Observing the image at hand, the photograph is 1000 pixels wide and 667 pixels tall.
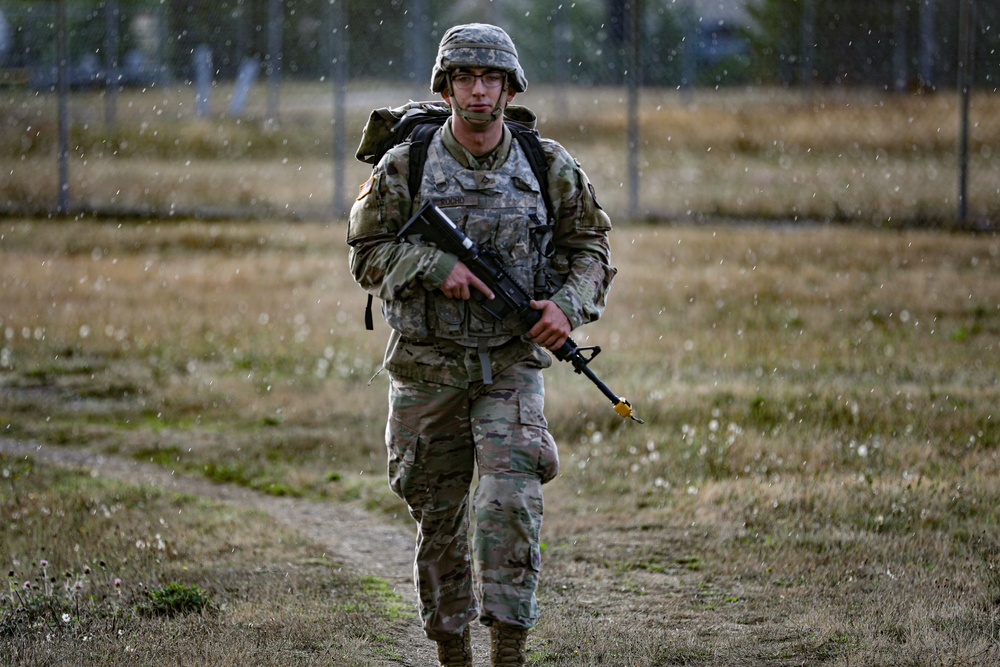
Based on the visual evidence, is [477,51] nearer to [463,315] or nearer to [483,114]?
[483,114]

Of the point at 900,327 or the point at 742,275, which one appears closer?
Answer: the point at 900,327

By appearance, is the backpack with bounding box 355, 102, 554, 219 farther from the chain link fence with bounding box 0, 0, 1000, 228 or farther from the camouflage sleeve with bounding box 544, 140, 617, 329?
the chain link fence with bounding box 0, 0, 1000, 228

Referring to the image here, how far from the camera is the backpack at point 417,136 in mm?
4445

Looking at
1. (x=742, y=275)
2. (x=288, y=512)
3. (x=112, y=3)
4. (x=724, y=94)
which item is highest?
(x=112, y=3)

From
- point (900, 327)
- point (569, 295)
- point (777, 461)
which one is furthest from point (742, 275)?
point (569, 295)

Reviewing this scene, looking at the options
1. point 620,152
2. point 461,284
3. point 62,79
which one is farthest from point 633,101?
point 461,284

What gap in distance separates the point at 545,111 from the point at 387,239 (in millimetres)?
14149

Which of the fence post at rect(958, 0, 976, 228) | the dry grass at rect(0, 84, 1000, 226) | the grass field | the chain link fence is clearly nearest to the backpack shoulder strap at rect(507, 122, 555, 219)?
the grass field

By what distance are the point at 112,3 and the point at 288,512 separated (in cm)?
1186

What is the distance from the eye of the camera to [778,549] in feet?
20.0

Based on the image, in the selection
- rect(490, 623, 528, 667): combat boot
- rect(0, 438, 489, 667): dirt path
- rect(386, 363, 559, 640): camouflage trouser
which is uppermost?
rect(386, 363, 559, 640): camouflage trouser

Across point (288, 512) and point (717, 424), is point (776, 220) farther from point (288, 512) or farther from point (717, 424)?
point (288, 512)

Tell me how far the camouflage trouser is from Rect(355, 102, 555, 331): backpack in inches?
16.6

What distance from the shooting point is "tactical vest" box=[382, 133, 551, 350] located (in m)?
4.40
